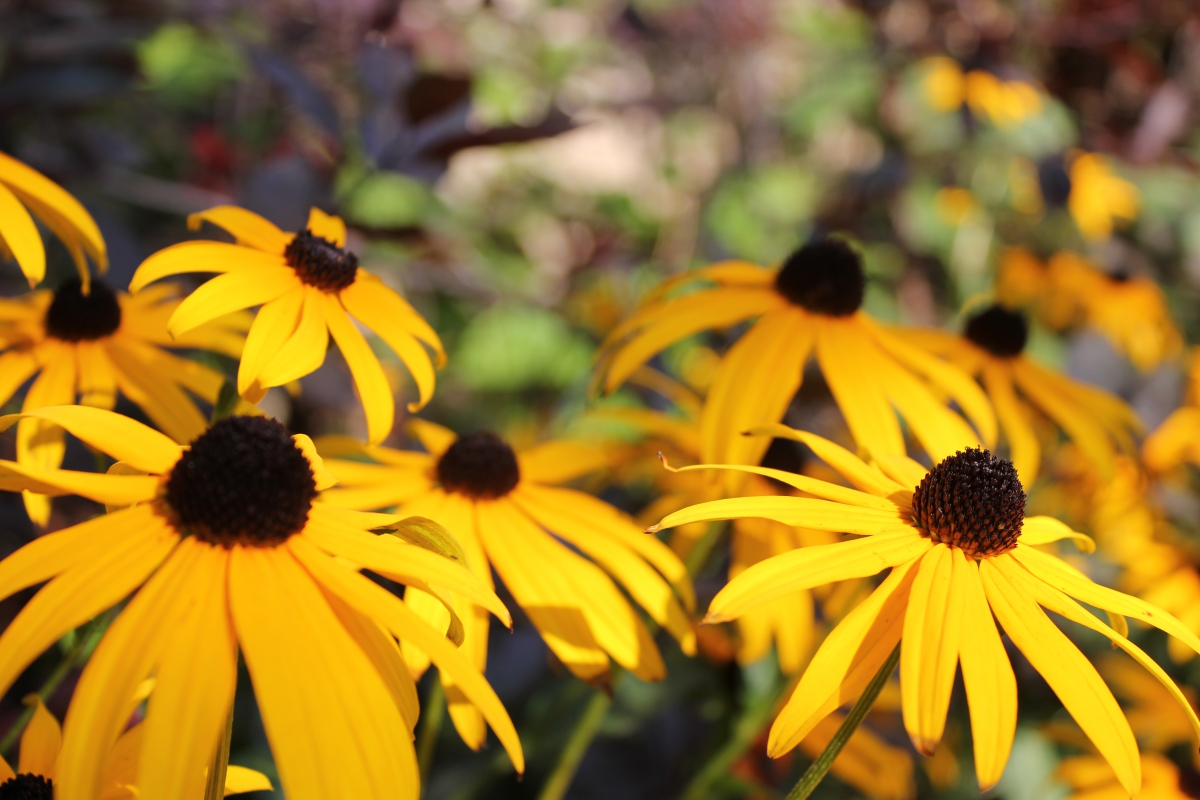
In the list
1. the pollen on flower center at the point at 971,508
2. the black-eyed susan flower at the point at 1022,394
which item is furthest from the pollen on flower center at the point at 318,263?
the black-eyed susan flower at the point at 1022,394

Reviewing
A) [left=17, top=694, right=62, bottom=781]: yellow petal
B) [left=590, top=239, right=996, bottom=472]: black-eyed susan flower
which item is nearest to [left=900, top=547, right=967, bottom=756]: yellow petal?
[left=590, top=239, right=996, bottom=472]: black-eyed susan flower

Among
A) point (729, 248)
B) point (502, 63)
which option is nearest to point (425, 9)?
point (502, 63)

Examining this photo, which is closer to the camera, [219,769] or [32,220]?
[219,769]

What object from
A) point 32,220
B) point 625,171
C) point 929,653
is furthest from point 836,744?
point 625,171

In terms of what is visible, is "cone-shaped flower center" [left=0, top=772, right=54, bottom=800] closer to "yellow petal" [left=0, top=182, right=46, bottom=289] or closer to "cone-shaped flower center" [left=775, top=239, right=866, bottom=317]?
"yellow petal" [left=0, top=182, right=46, bottom=289]

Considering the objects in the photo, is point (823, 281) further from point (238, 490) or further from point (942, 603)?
point (238, 490)

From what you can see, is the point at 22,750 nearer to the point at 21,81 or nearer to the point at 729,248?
the point at 21,81

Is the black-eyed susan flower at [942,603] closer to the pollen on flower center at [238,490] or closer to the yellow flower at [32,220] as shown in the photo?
the pollen on flower center at [238,490]

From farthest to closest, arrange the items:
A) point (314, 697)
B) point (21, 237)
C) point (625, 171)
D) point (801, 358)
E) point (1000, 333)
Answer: point (625, 171), point (1000, 333), point (801, 358), point (21, 237), point (314, 697)
